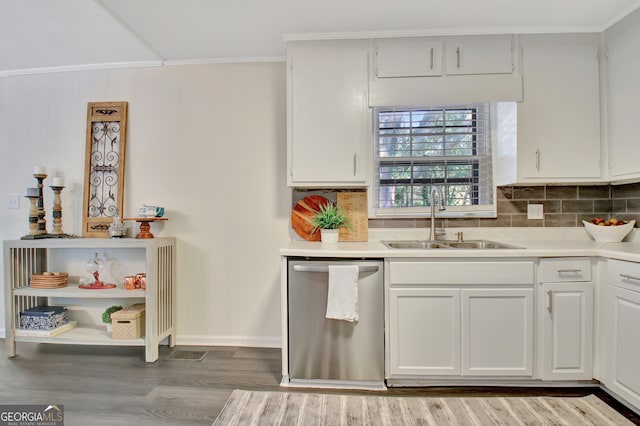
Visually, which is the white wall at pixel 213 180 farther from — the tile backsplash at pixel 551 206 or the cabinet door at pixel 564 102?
the cabinet door at pixel 564 102

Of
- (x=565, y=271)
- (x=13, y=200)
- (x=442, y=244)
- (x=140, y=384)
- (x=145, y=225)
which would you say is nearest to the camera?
(x=565, y=271)

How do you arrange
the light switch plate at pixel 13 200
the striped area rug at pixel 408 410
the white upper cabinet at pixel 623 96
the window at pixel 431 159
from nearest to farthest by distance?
the striped area rug at pixel 408 410
the white upper cabinet at pixel 623 96
the window at pixel 431 159
the light switch plate at pixel 13 200

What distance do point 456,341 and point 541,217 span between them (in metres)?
1.31

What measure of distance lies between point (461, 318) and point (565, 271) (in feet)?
2.26

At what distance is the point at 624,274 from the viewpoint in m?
1.71

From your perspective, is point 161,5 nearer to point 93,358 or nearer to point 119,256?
point 119,256

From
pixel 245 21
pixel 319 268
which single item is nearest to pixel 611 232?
pixel 319 268

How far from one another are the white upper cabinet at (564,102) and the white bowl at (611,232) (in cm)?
37

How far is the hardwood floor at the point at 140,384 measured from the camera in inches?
69.1

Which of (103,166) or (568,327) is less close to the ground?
(103,166)

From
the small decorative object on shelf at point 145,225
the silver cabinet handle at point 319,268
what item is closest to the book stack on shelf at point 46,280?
the small decorative object on shelf at point 145,225

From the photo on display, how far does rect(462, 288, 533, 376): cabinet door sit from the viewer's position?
189 centimetres

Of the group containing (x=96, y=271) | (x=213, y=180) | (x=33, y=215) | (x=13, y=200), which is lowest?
(x=96, y=271)

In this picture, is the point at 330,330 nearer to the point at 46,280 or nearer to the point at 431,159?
the point at 431,159
